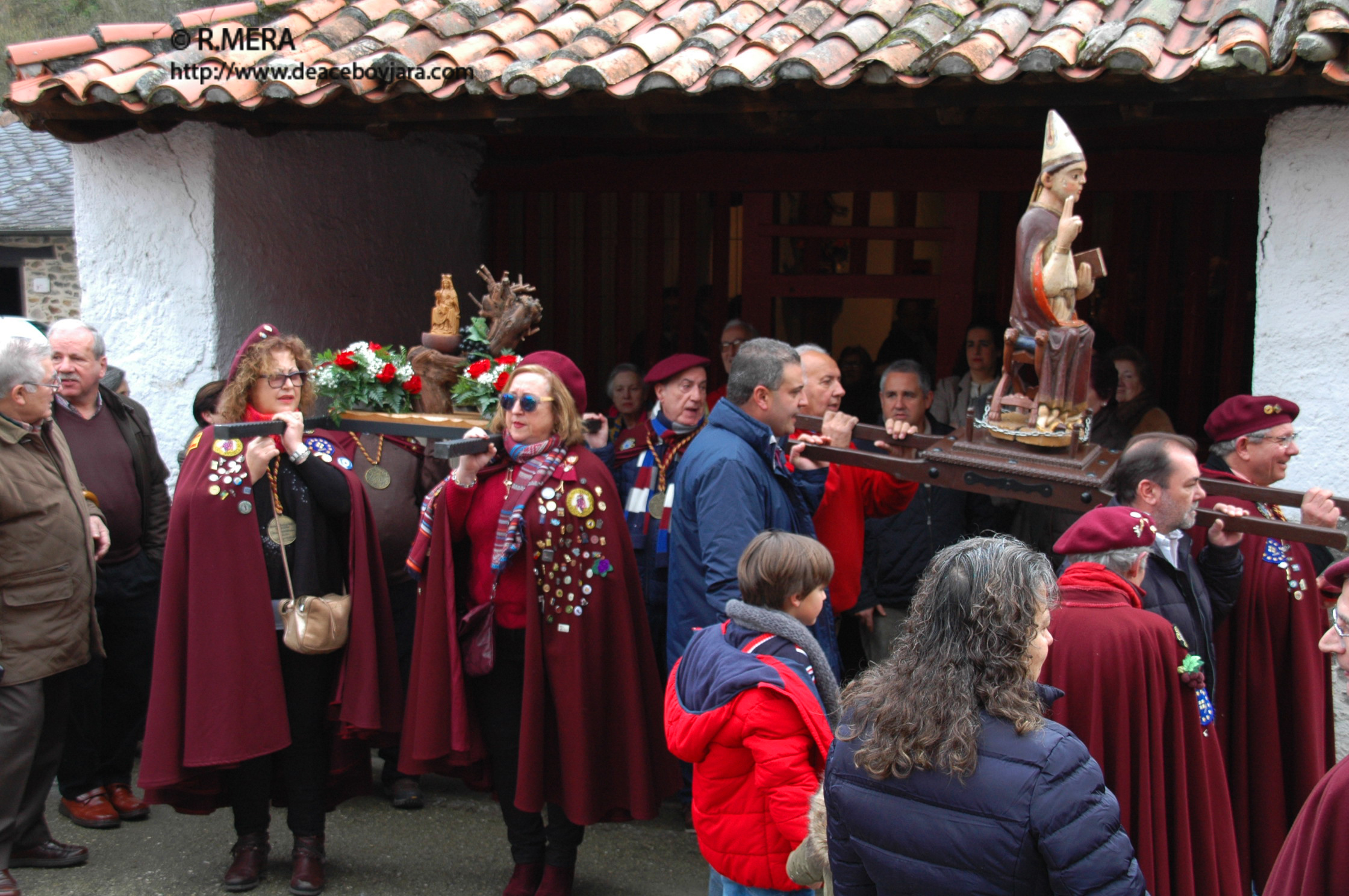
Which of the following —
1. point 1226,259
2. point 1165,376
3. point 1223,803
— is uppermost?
point 1226,259

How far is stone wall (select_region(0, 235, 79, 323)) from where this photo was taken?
13.2m

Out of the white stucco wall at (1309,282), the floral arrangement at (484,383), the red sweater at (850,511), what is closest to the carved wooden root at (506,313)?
the floral arrangement at (484,383)

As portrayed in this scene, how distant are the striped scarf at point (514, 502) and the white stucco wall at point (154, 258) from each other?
212cm

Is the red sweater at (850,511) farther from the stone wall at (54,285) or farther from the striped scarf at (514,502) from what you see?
the stone wall at (54,285)

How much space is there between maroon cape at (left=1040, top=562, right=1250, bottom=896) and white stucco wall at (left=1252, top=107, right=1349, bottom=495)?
1.48 m

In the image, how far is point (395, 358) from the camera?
4430 mm

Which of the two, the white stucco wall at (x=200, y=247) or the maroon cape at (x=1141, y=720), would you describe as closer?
the maroon cape at (x=1141, y=720)

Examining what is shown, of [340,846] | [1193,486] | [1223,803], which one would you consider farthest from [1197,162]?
[340,846]

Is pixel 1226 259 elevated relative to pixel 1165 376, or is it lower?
elevated

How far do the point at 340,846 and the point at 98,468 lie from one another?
1725 millimetres

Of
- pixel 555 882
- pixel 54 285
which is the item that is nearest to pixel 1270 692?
pixel 555 882

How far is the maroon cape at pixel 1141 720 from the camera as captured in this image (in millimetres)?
2619

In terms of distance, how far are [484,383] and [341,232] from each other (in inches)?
85.9

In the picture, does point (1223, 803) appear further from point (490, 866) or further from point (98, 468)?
point (98, 468)
